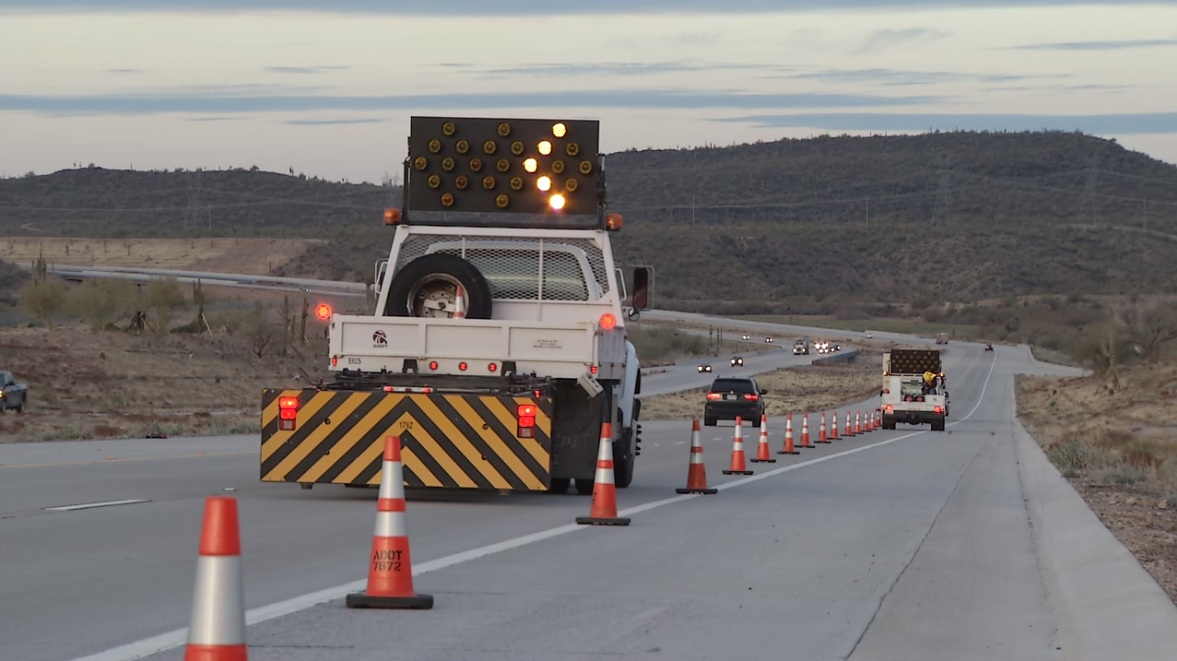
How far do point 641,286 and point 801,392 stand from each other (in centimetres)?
6862

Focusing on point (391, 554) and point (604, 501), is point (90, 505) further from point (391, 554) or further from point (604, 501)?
point (391, 554)

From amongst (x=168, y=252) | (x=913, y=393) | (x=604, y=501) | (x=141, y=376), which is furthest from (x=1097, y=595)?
(x=168, y=252)

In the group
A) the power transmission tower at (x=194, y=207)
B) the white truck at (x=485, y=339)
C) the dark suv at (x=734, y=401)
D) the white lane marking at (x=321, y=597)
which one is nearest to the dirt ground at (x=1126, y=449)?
the white lane marking at (x=321, y=597)

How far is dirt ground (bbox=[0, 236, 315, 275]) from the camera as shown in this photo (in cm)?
13738

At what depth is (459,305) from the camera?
18688 millimetres

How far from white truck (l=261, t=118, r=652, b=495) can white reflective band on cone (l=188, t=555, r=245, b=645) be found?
10942mm

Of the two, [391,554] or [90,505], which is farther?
[90,505]

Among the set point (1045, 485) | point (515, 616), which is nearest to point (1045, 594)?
point (515, 616)

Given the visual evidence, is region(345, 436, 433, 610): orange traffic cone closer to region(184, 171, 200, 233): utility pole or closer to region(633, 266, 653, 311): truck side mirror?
region(633, 266, 653, 311): truck side mirror

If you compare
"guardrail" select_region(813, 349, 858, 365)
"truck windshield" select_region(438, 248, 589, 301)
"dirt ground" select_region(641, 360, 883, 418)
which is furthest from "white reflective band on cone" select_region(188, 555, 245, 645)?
"guardrail" select_region(813, 349, 858, 365)

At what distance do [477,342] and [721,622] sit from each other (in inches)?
332

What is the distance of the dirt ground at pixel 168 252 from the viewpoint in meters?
137

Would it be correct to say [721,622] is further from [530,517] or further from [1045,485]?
[1045,485]

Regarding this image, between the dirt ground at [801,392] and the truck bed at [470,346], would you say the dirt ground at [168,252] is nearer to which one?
the dirt ground at [801,392]
